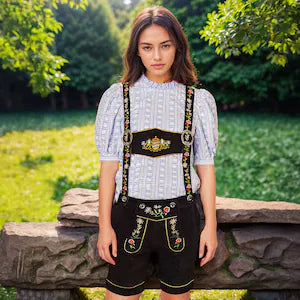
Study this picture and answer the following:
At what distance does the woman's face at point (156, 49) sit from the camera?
1961 millimetres

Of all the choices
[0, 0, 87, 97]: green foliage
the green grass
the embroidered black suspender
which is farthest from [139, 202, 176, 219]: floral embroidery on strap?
[0, 0, 87, 97]: green foliage

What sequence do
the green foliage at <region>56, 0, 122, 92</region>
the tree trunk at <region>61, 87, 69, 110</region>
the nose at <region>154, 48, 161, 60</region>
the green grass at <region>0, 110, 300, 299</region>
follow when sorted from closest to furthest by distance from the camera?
the nose at <region>154, 48, 161, 60</region>
the green grass at <region>0, 110, 300, 299</region>
the green foliage at <region>56, 0, 122, 92</region>
the tree trunk at <region>61, 87, 69, 110</region>

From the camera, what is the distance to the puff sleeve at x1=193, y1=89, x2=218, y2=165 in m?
2.05

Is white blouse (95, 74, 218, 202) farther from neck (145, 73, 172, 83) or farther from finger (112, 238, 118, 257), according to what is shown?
finger (112, 238, 118, 257)

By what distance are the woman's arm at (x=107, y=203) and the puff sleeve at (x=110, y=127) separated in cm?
6

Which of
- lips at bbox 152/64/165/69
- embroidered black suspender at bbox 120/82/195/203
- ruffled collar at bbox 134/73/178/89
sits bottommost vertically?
embroidered black suspender at bbox 120/82/195/203

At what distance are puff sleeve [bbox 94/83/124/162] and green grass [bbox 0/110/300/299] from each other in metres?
1.56

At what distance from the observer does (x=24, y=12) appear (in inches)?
195

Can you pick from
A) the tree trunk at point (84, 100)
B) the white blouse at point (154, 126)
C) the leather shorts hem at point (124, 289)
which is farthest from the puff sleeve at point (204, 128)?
the tree trunk at point (84, 100)

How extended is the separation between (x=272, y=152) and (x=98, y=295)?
5.53 metres

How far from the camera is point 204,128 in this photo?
6.73ft


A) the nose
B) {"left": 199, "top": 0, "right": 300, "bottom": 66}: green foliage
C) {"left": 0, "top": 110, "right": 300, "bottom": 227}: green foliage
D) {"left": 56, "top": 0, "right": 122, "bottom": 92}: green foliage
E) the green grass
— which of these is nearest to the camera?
the nose

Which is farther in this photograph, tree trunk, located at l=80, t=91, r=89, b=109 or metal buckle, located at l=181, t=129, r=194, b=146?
tree trunk, located at l=80, t=91, r=89, b=109

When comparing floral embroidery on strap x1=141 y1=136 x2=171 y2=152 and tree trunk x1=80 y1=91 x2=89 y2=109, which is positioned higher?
floral embroidery on strap x1=141 y1=136 x2=171 y2=152
